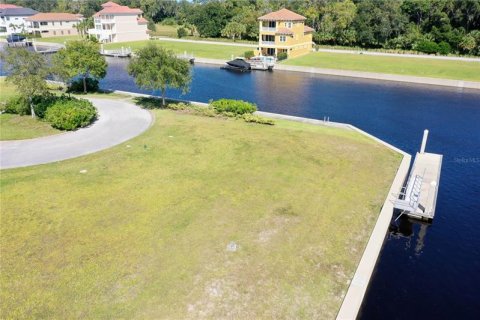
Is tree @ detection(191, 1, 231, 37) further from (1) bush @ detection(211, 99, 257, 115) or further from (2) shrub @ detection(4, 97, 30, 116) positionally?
(2) shrub @ detection(4, 97, 30, 116)

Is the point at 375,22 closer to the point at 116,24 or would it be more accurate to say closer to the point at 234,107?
the point at 234,107

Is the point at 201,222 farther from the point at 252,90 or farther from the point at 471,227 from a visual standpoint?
the point at 252,90

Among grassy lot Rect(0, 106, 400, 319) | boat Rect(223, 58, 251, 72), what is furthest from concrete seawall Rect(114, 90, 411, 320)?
boat Rect(223, 58, 251, 72)

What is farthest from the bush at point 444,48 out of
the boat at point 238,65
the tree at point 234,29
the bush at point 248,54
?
the tree at point 234,29

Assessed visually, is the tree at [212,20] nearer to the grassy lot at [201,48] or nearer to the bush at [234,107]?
the grassy lot at [201,48]

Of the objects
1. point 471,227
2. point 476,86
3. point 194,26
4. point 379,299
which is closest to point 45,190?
point 379,299
